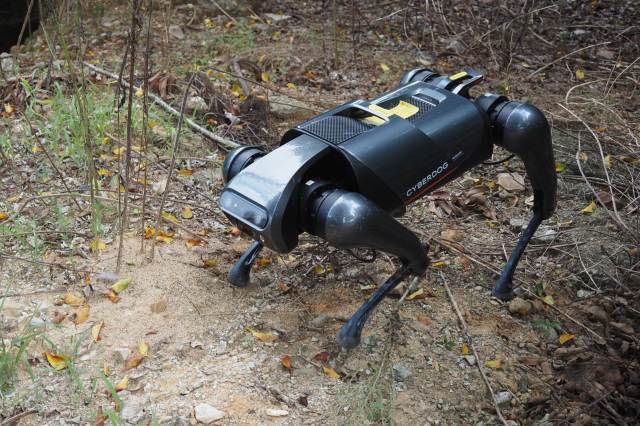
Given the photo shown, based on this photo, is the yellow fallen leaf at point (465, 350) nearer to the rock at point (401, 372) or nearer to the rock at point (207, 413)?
the rock at point (401, 372)

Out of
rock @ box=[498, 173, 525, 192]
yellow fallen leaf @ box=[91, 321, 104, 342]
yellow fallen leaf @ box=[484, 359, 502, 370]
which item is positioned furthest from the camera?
rock @ box=[498, 173, 525, 192]

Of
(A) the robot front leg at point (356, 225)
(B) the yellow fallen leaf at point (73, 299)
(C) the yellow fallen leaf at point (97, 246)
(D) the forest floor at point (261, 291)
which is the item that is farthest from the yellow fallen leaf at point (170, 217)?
(A) the robot front leg at point (356, 225)

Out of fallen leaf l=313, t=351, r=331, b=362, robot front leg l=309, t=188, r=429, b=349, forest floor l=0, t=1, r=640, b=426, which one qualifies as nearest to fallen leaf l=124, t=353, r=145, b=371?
forest floor l=0, t=1, r=640, b=426

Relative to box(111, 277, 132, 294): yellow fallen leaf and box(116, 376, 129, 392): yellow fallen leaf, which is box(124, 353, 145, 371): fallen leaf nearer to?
box(116, 376, 129, 392): yellow fallen leaf

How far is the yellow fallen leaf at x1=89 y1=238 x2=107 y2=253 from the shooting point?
2676mm

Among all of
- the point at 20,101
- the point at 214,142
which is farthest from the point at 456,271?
the point at 20,101

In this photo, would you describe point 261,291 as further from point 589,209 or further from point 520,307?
point 589,209

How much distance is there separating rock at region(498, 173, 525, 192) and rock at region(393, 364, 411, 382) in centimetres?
135

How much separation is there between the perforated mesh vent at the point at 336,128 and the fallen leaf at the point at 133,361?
2.71 feet

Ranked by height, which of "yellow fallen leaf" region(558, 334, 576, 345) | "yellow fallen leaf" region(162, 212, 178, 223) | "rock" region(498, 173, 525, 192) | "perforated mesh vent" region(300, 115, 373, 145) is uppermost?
"perforated mesh vent" region(300, 115, 373, 145)

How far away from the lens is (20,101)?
360cm

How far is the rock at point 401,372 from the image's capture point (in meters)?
2.31

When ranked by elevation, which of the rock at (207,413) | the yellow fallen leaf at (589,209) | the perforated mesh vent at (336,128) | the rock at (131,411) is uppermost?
the perforated mesh vent at (336,128)

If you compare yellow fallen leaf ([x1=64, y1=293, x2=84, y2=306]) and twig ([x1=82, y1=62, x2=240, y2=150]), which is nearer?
yellow fallen leaf ([x1=64, y1=293, x2=84, y2=306])
